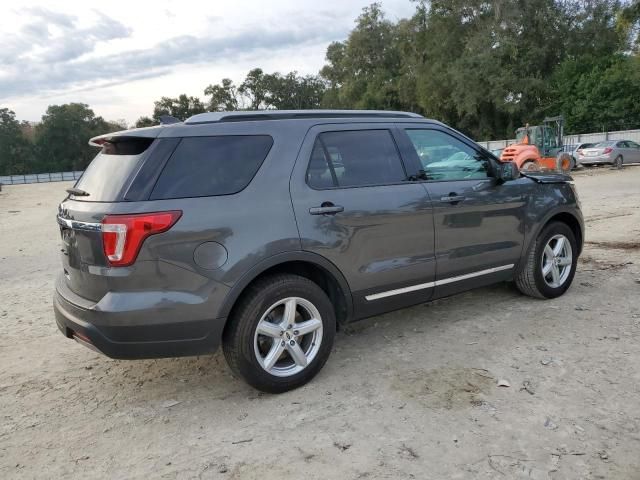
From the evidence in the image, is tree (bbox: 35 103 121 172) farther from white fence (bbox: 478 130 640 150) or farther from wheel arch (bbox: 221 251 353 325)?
wheel arch (bbox: 221 251 353 325)

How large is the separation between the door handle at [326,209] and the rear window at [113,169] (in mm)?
1117

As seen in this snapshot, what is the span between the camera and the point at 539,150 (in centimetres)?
2322

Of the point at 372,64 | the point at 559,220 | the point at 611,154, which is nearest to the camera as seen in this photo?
the point at 559,220

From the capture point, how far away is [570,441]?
9.41 ft

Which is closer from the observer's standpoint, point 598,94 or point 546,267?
point 546,267

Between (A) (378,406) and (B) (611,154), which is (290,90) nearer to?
(B) (611,154)

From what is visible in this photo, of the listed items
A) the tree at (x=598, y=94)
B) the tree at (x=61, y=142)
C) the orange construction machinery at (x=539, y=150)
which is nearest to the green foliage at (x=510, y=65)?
the tree at (x=598, y=94)

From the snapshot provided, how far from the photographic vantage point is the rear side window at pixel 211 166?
320 cm

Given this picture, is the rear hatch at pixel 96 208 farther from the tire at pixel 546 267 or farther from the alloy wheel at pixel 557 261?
the alloy wheel at pixel 557 261

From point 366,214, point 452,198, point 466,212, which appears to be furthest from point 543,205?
point 366,214

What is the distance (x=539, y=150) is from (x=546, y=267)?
20008mm

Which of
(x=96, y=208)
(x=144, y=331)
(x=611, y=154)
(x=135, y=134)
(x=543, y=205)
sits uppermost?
(x=135, y=134)

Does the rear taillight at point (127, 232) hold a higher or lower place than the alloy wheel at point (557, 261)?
higher

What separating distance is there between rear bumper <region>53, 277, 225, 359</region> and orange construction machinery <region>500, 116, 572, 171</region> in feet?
53.8
